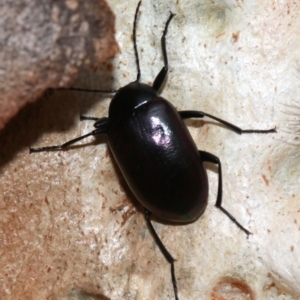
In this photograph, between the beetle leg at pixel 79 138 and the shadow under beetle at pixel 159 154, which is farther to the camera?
the beetle leg at pixel 79 138

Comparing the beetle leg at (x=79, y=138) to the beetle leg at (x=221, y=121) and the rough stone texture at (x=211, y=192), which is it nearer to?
the rough stone texture at (x=211, y=192)

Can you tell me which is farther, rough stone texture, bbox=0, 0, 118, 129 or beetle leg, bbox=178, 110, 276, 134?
beetle leg, bbox=178, 110, 276, 134

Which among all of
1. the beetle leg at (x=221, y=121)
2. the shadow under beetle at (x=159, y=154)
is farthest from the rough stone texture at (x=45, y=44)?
the beetle leg at (x=221, y=121)

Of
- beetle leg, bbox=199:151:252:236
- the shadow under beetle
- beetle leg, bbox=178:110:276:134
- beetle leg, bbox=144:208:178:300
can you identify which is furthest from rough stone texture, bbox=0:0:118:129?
beetle leg, bbox=144:208:178:300

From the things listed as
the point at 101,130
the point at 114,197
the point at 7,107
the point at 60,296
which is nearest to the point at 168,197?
the point at 114,197

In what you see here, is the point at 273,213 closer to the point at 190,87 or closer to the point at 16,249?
the point at 190,87

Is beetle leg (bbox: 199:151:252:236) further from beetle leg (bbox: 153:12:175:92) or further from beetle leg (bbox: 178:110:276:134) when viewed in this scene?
beetle leg (bbox: 153:12:175:92)
